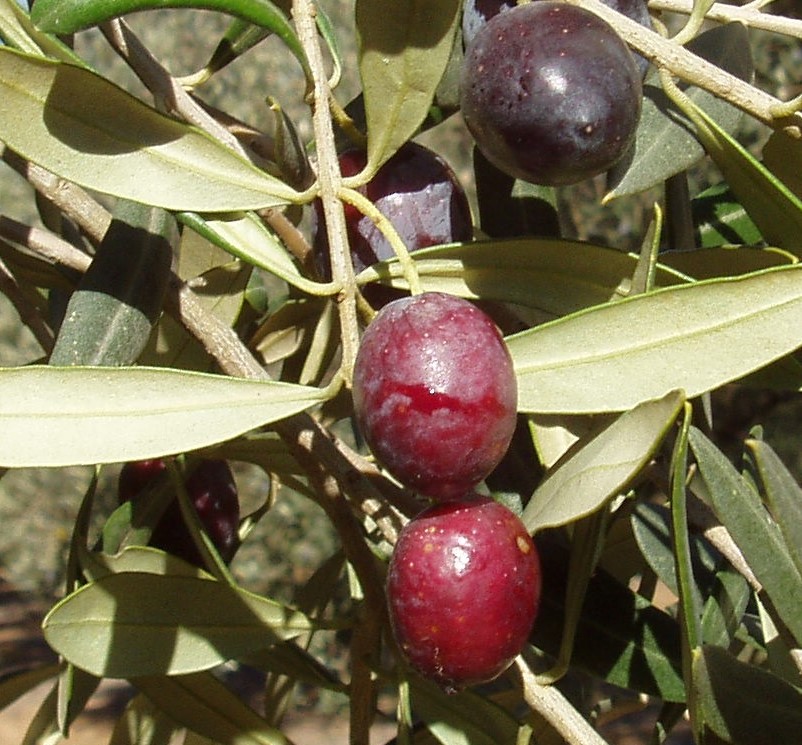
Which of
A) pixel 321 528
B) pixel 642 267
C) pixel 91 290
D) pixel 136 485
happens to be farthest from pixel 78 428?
pixel 321 528

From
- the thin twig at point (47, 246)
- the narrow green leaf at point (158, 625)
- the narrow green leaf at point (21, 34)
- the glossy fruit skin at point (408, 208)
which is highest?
the narrow green leaf at point (21, 34)

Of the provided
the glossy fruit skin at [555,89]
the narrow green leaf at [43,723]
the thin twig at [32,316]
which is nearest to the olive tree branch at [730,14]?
the glossy fruit skin at [555,89]

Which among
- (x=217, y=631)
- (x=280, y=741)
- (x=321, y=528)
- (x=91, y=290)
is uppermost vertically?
(x=91, y=290)

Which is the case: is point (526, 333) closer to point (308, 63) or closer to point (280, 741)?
point (308, 63)

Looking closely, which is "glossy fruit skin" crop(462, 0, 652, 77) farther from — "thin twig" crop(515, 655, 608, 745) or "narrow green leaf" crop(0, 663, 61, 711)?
"narrow green leaf" crop(0, 663, 61, 711)

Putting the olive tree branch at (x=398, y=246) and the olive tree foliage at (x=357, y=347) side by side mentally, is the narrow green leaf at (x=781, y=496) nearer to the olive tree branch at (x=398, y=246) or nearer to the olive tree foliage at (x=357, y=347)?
the olive tree foliage at (x=357, y=347)

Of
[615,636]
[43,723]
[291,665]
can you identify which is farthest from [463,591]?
[43,723]
